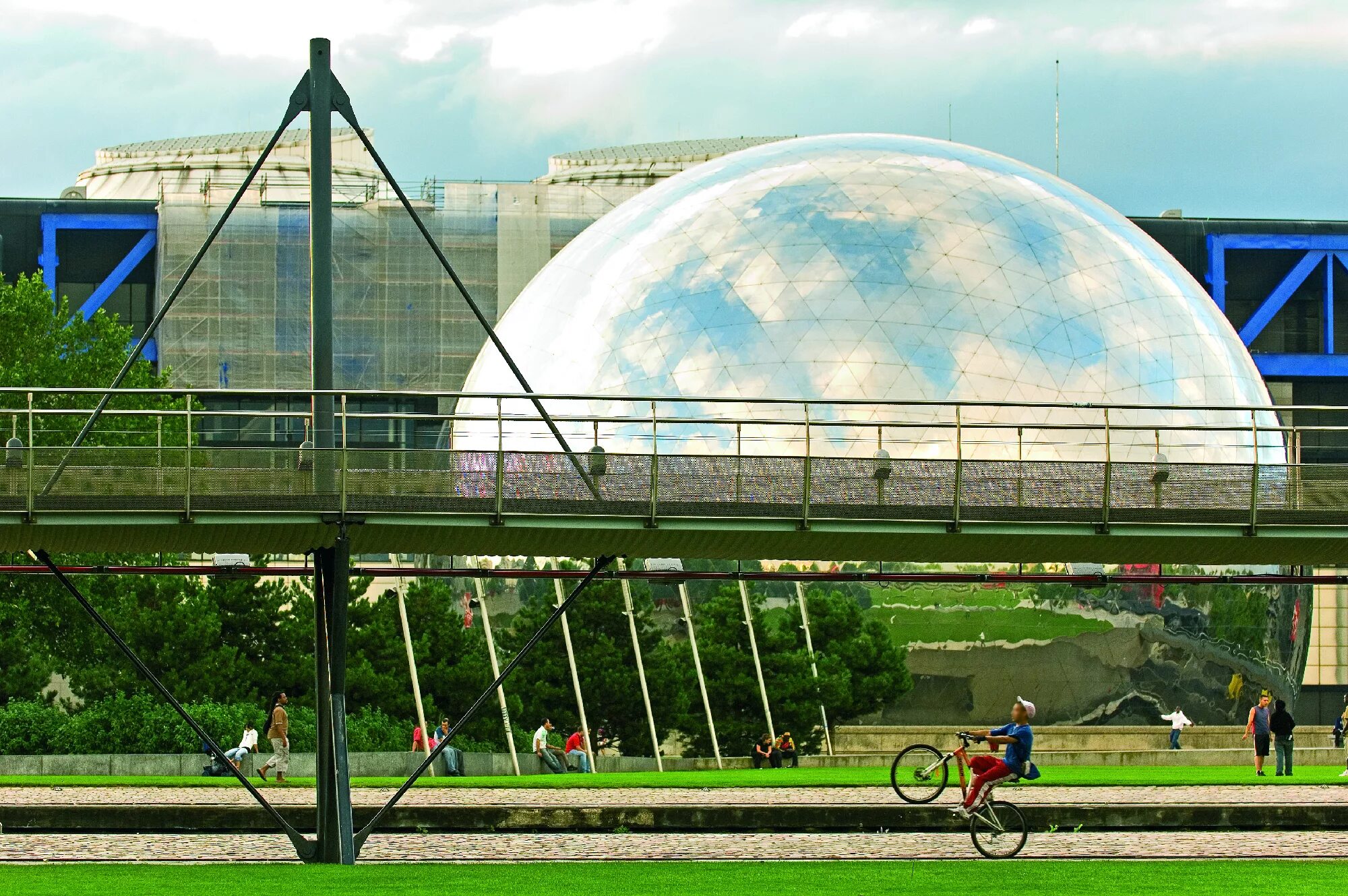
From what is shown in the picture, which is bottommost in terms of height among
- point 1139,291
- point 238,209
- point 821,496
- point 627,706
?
point 627,706

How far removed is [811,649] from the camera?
118 feet

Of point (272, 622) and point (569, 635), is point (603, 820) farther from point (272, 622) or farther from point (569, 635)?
point (272, 622)

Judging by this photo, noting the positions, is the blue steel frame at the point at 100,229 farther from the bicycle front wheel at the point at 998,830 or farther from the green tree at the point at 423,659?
the bicycle front wheel at the point at 998,830

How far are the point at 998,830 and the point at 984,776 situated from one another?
468mm

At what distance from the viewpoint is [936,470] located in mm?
19750

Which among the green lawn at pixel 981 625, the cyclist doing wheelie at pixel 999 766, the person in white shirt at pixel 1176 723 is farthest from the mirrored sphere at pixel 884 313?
the cyclist doing wheelie at pixel 999 766

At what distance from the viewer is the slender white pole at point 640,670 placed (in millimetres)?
34438

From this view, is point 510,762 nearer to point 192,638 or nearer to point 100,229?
point 192,638

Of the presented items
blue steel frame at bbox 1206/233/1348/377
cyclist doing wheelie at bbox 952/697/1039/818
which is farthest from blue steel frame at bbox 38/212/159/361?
cyclist doing wheelie at bbox 952/697/1039/818

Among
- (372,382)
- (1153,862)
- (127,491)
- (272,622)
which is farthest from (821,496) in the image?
(372,382)

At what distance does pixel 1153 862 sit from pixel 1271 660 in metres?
20.7

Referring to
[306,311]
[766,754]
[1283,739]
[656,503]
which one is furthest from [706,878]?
[306,311]

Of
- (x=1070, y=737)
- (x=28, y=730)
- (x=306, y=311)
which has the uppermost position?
(x=306, y=311)

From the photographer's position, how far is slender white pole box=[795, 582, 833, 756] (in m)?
35.6
